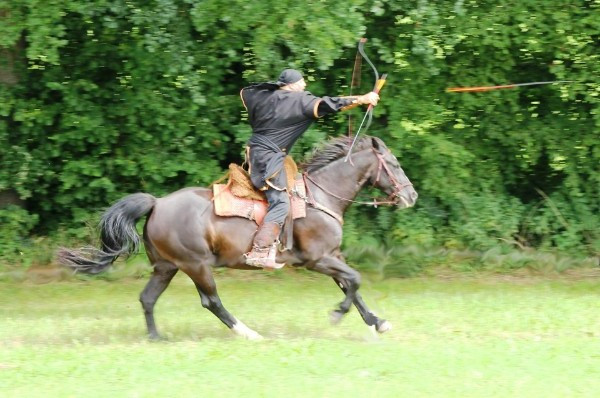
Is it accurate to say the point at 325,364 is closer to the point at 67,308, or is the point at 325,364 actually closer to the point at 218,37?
the point at 67,308

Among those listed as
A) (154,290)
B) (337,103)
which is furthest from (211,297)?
→ (337,103)

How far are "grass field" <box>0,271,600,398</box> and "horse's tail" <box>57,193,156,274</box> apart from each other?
80 centimetres

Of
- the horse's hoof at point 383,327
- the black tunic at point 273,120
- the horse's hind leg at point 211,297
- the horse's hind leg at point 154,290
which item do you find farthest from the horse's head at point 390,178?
the horse's hind leg at point 154,290

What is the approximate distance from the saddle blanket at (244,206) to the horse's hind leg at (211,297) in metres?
0.63

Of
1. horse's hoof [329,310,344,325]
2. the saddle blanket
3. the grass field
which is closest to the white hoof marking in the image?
the grass field

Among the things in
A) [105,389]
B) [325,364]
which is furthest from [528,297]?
[105,389]

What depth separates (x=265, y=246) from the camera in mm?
9039

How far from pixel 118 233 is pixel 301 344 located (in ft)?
7.62

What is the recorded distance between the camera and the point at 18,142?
1458 centimetres

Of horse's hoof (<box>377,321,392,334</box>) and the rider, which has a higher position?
the rider

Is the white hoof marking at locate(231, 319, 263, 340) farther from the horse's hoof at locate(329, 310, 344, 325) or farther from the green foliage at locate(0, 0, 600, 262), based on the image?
the green foliage at locate(0, 0, 600, 262)

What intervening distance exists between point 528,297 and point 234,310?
413 centimetres

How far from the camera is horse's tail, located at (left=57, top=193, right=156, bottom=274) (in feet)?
30.2

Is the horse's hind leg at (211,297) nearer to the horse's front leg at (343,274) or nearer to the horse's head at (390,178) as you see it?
the horse's front leg at (343,274)
